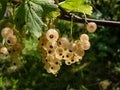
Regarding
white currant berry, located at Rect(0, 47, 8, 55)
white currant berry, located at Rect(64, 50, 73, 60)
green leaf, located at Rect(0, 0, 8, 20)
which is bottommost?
white currant berry, located at Rect(64, 50, 73, 60)

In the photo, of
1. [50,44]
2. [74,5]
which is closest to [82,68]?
[74,5]

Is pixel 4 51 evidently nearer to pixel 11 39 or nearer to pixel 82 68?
pixel 11 39

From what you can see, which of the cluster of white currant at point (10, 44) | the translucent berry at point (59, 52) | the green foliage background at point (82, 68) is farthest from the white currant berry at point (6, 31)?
the green foliage background at point (82, 68)

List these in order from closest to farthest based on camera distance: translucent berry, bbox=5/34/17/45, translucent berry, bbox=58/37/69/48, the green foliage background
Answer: translucent berry, bbox=5/34/17/45
translucent berry, bbox=58/37/69/48
the green foliage background

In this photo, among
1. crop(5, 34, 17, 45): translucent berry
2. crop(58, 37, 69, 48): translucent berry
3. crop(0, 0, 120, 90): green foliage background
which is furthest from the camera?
crop(0, 0, 120, 90): green foliage background

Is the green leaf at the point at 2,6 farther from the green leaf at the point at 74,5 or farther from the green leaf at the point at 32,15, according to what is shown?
the green leaf at the point at 74,5

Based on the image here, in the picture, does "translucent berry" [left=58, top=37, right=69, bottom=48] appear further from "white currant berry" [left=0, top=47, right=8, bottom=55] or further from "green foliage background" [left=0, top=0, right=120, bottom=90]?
"green foliage background" [left=0, top=0, right=120, bottom=90]

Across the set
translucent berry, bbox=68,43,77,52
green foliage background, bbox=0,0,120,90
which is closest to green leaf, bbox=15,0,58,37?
translucent berry, bbox=68,43,77,52
